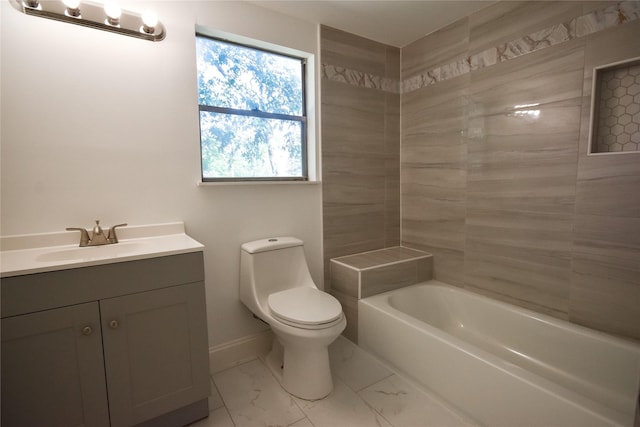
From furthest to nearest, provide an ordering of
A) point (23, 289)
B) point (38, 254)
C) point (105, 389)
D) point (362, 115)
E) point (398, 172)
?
point (398, 172) → point (362, 115) → point (38, 254) → point (105, 389) → point (23, 289)

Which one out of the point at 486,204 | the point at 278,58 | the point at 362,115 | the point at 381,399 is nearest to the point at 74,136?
the point at 278,58

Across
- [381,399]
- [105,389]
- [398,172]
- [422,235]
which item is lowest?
[381,399]

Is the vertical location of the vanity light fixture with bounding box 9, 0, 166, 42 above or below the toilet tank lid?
above

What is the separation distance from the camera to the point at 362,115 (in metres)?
2.35

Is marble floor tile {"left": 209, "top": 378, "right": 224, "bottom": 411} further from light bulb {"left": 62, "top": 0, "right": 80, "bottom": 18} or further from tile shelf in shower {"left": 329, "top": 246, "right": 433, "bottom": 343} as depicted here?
light bulb {"left": 62, "top": 0, "right": 80, "bottom": 18}

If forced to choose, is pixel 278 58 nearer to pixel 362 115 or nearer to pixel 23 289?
pixel 362 115

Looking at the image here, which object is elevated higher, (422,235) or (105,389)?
(422,235)

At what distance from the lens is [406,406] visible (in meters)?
1.55

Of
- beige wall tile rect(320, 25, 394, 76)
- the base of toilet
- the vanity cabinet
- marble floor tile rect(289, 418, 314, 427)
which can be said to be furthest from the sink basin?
beige wall tile rect(320, 25, 394, 76)

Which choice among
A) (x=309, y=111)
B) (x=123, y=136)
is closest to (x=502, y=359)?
(x=309, y=111)

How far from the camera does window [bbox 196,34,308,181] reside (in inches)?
73.2

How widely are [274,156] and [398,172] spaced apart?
1090 mm

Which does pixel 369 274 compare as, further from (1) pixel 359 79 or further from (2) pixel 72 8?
(2) pixel 72 8

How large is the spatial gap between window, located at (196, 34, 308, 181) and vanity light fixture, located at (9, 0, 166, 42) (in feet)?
1.10
